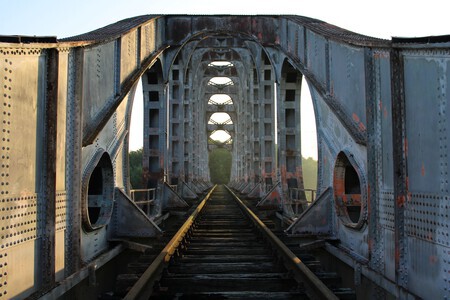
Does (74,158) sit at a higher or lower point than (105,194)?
higher

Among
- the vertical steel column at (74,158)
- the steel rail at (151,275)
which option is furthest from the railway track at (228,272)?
the vertical steel column at (74,158)

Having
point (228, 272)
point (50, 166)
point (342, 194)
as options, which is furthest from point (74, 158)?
point (342, 194)

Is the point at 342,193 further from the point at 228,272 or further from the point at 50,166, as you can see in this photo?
the point at 50,166

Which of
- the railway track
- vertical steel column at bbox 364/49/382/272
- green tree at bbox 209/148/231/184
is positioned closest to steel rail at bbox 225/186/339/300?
the railway track

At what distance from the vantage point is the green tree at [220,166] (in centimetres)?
10831

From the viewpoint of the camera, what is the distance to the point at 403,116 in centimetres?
558

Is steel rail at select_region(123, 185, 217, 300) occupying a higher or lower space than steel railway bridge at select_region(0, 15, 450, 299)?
lower

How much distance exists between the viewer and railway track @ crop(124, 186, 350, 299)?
5652 mm

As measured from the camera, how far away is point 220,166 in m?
110

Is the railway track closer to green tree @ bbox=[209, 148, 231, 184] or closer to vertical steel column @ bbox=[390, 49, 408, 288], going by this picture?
vertical steel column @ bbox=[390, 49, 408, 288]

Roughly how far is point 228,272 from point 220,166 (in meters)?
102

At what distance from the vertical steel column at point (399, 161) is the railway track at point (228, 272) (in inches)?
42.2

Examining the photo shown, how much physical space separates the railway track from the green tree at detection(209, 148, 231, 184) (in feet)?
322

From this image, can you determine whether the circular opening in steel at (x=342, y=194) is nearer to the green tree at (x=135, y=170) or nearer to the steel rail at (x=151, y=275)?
the steel rail at (x=151, y=275)
